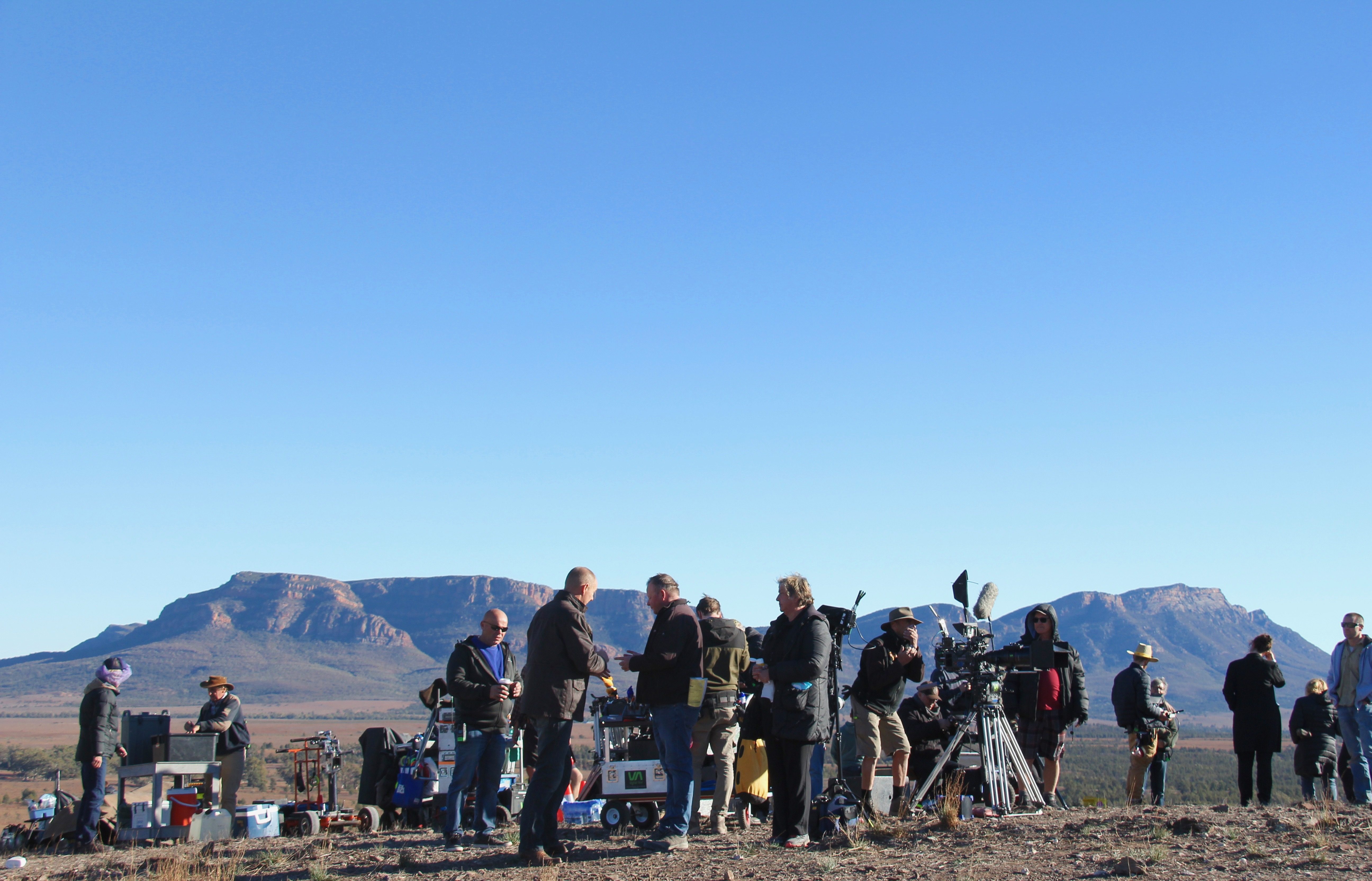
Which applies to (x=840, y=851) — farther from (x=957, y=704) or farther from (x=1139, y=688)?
(x=1139, y=688)

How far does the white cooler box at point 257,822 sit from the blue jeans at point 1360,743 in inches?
361

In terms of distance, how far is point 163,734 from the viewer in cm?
998

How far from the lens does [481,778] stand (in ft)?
26.1

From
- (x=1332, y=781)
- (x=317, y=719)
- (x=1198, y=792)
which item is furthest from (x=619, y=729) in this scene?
(x=317, y=719)

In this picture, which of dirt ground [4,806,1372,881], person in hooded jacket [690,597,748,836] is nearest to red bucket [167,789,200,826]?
dirt ground [4,806,1372,881]

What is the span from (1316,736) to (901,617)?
4.70 meters

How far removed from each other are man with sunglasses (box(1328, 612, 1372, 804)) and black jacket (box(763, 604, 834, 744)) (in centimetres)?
537

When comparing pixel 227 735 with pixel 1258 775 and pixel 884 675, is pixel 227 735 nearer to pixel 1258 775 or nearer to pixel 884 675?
pixel 884 675

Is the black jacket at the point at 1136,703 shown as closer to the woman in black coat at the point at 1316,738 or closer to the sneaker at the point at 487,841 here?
the woman in black coat at the point at 1316,738

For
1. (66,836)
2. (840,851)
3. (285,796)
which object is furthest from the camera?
(285,796)

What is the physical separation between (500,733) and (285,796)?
2677 centimetres

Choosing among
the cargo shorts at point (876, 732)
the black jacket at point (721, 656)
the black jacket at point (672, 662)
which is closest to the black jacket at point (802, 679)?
the black jacket at point (672, 662)

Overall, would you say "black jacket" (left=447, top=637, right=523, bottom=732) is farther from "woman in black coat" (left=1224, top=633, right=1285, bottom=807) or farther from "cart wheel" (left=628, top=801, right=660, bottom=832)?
"woman in black coat" (left=1224, top=633, right=1285, bottom=807)

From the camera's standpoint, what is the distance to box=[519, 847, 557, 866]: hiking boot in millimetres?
6664
